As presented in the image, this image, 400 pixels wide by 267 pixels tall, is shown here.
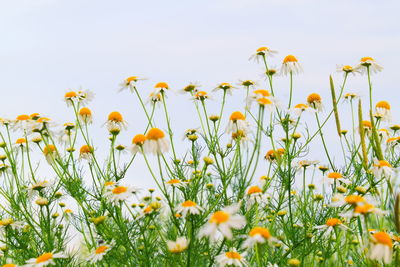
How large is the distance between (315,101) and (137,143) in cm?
188

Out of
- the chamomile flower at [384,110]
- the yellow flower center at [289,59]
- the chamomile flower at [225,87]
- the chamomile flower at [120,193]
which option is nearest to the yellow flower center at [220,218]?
the chamomile flower at [120,193]

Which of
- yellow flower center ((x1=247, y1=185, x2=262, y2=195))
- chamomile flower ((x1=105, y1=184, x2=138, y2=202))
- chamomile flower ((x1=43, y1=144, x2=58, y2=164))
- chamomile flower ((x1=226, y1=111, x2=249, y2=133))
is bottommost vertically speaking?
yellow flower center ((x1=247, y1=185, x2=262, y2=195))

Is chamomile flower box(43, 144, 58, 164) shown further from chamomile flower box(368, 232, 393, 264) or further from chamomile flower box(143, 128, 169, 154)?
chamomile flower box(368, 232, 393, 264)

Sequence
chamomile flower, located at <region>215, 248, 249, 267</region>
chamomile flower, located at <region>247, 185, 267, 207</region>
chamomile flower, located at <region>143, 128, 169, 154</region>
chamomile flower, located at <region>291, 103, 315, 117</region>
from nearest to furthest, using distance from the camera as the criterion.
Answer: chamomile flower, located at <region>215, 248, 249, 267</region> → chamomile flower, located at <region>143, 128, 169, 154</region> → chamomile flower, located at <region>247, 185, 267, 207</region> → chamomile flower, located at <region>291, 103, 315, 117</region>

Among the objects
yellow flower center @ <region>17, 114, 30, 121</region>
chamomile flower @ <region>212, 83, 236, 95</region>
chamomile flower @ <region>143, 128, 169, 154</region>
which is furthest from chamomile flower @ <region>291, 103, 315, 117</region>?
yellow flower center @ <region>17, 114, 30, 121</region>

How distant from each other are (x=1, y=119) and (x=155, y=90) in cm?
155

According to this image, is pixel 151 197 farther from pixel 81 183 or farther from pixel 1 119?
pixel 1 119

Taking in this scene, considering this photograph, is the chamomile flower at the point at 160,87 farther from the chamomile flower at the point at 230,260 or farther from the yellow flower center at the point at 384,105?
the yellow flower center at the point at 384,105

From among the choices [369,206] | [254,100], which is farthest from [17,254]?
[369,206]

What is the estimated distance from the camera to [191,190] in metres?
3.69

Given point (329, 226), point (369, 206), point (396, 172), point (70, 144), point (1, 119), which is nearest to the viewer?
point (369, 206)

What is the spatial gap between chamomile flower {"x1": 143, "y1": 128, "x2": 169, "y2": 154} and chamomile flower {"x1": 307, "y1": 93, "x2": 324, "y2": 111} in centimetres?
181

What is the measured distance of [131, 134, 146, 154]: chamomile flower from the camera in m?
3.28

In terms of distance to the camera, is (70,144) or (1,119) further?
(1,119)
